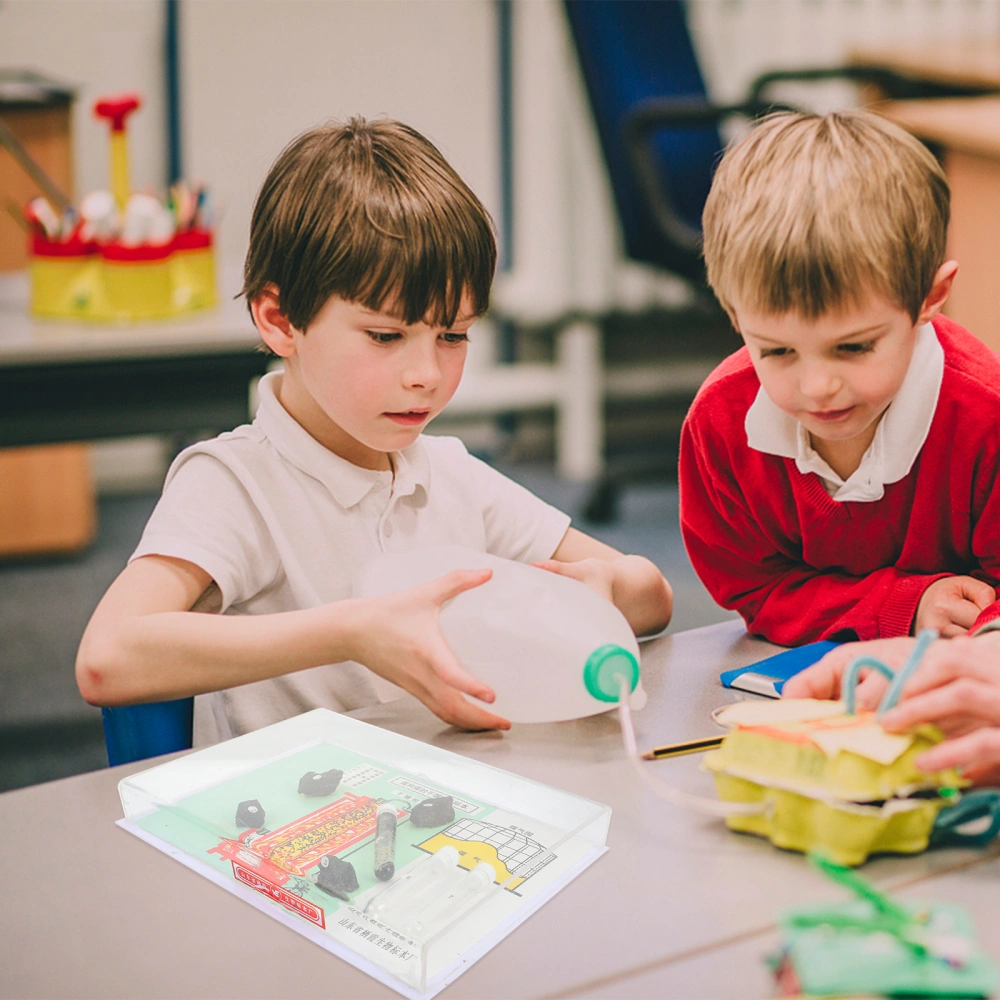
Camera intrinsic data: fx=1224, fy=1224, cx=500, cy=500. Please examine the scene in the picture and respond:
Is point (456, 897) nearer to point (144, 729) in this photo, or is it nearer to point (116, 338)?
point (144, 729)

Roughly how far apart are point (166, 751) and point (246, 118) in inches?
97.3

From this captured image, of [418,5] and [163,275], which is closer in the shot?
[163,275]

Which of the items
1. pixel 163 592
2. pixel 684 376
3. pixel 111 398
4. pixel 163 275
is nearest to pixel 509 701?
pixel 163 592

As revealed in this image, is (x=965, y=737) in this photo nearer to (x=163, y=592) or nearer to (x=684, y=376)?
(x=163, y=592)

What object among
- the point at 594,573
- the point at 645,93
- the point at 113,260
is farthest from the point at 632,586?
the point at 645,93

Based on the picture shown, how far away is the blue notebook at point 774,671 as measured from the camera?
2.62ft

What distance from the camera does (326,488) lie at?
0.95 meters

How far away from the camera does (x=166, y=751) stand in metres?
0.85

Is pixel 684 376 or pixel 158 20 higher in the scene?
pixel 158 20

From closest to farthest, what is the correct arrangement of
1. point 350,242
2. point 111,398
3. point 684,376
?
point 350,242
point 111,398
point 684,376

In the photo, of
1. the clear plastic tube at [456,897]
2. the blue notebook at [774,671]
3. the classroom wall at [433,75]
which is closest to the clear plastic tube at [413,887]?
the clear plastic tube at [456,897]

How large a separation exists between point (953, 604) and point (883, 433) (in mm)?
130

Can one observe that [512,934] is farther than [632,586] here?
No

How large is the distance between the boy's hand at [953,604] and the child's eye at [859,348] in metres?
0.21
